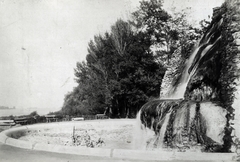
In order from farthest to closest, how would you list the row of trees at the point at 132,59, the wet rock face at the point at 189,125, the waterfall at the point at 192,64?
1. the row of trees at the point at 132,59
2. the waterfall at the point at 192,64
3. the wet rock face at the point at 189,125

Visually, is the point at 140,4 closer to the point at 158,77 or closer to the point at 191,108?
the point at 158,77

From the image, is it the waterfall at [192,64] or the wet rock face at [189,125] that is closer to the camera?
the wet rock face at [189,125]

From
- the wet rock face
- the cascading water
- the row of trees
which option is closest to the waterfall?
the cascading water

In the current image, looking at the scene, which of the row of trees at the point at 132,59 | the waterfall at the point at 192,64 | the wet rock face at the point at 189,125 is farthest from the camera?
the row of trees at the point at 132,59

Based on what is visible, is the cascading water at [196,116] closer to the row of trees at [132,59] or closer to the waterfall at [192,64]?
the waterfall at [192,64]

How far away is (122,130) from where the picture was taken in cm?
1292

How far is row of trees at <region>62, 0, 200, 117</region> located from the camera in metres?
18.8

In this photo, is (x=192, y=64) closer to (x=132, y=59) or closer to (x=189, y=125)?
(x=189, y=125)

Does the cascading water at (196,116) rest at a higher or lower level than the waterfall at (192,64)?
lower

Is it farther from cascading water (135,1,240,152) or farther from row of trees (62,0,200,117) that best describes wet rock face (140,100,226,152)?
row of trees (62,0,200,117)

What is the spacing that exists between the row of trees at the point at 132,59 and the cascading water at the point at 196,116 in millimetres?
9774

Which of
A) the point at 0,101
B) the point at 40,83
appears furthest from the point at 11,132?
the point at 40,83

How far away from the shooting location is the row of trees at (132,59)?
18.8 m

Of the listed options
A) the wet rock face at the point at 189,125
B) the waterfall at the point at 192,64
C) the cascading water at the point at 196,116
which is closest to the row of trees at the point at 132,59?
the waterfall at the point at 192,64
